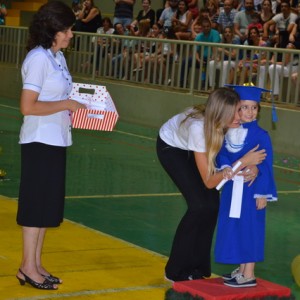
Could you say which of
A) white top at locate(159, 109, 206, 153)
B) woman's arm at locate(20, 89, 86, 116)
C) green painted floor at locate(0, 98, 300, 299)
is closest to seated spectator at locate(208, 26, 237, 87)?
green painted floor at locate(0, 98, 300, 299)

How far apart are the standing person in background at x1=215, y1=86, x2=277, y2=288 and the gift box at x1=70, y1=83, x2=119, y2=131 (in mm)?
842

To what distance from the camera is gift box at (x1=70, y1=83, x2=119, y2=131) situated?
632 centimetres

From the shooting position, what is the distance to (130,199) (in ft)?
33.4

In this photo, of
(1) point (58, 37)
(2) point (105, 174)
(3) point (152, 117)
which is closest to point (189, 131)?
(1) point (58, 37)

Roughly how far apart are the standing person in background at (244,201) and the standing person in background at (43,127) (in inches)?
44.0

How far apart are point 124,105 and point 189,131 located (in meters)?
11.8

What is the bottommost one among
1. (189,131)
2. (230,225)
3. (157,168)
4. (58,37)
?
(157,168)

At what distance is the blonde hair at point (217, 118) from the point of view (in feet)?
20.1

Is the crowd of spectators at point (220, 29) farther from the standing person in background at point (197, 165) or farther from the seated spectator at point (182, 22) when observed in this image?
the standing person in background at point (197, 165)

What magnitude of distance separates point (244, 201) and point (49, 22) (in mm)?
1811

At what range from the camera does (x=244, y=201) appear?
6.20 metres

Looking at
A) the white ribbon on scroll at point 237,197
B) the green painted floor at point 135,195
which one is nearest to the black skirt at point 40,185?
the white ribbon on scroll at point 237,197

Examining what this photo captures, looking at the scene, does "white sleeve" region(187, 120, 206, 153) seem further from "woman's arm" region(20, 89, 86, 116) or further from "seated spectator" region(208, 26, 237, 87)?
"seated spectator" region(208, 26, 237, 87)

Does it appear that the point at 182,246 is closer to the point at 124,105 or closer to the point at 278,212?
the point at 278,212
